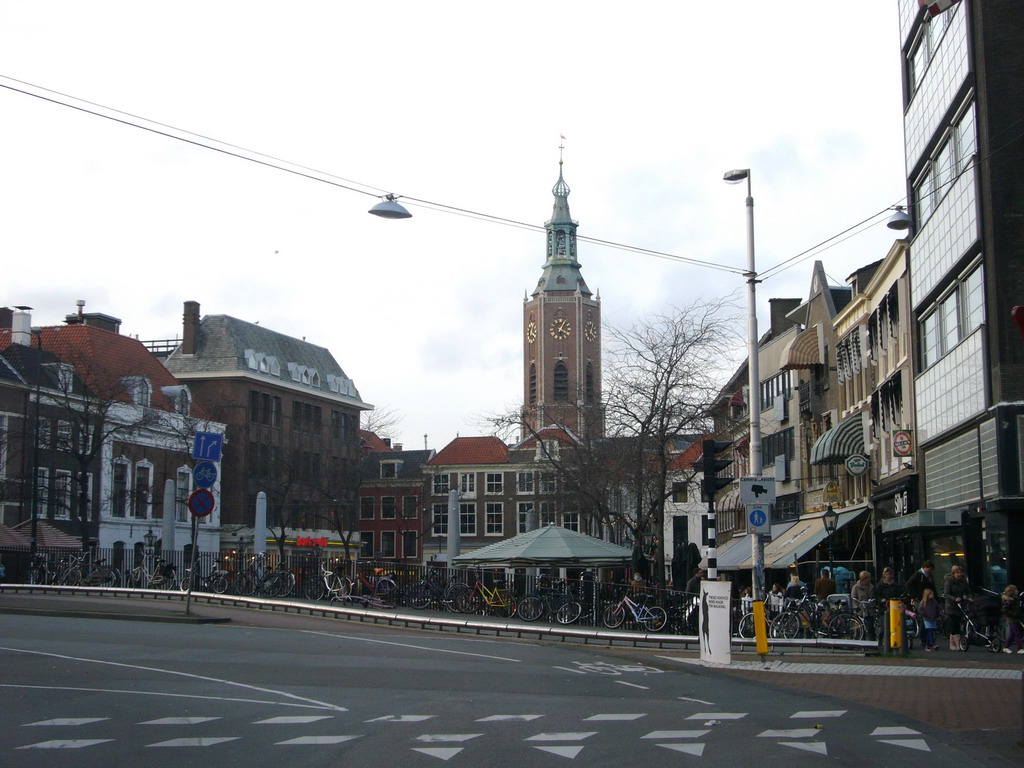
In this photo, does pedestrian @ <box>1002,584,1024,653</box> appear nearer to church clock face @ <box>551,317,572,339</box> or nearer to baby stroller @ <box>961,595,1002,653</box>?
baby stroller @ <box>961,595,1002,653</box>

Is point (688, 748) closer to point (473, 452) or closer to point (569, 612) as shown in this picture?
point (569, 612)

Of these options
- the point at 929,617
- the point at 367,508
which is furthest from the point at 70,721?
the point at 367,508

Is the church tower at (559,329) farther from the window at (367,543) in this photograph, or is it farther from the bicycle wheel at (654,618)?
the bicycle wheel at (654,618)

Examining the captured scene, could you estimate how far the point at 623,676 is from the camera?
17703mm

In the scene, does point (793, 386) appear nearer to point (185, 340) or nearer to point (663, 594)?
point (663, 594)

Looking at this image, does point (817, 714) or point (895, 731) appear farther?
point (817, 714)

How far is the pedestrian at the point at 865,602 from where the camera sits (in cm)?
2459

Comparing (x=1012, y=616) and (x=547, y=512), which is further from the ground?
(x=547, y=512)

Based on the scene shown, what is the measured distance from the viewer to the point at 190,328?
279ft

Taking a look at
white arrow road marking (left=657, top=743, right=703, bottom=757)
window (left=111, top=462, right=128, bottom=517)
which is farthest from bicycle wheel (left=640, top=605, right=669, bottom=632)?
window (left=111, top=462, right=128, bottom=517)

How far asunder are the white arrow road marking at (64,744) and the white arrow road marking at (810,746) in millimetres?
5795

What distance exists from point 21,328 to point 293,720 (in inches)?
2137

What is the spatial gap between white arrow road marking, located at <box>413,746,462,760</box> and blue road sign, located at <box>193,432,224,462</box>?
627 inches

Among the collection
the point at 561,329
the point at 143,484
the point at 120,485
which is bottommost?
the point at 120,485
